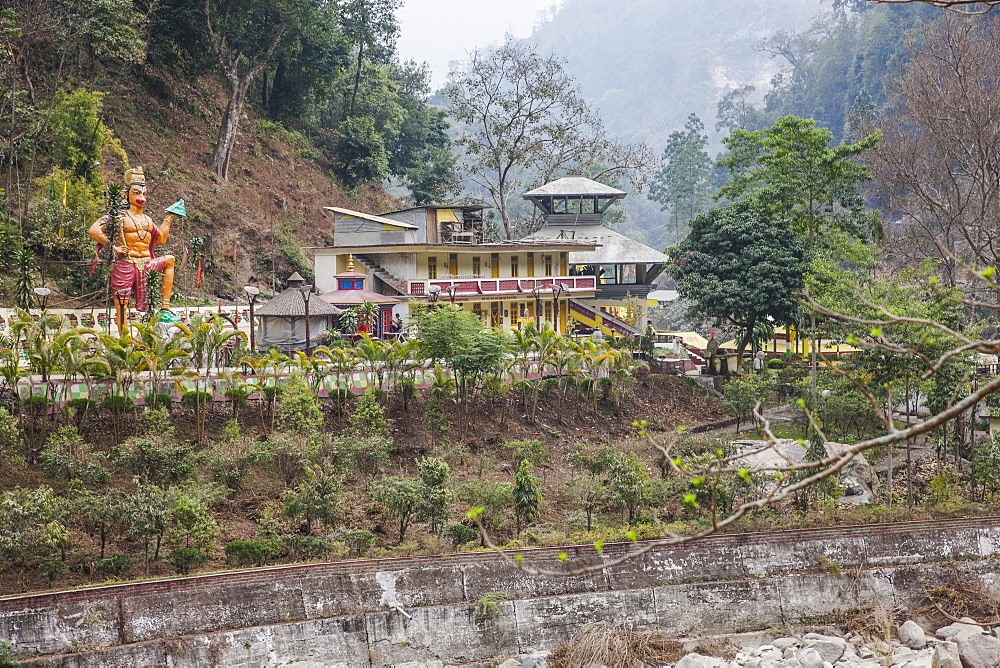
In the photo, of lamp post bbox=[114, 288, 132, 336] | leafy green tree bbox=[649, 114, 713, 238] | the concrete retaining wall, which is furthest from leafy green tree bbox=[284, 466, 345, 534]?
leafy green tree bbox=[649, 114, 713, 238]

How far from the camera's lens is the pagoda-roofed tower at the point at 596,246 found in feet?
126

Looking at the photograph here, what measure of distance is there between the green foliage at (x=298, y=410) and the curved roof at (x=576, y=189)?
2381cm

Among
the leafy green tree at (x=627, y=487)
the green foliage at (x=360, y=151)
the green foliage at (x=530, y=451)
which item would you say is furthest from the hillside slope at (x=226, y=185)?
the leafy green tree at (x=627, y=487)

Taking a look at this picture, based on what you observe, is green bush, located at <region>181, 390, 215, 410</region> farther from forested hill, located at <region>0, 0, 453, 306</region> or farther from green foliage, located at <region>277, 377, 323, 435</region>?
forested hill, located at <region>0, 0, 453, 306</region>

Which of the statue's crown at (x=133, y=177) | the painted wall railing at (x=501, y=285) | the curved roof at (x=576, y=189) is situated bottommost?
the painted wall railing at (x=501, y=285)

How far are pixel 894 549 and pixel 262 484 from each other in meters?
10.9

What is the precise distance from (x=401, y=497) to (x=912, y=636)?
26.5 feet

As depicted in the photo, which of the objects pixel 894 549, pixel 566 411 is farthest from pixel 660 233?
pixel 894 549

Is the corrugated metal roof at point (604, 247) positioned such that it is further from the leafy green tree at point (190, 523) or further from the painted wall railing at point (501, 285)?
the leafy green tree at point (190, 523)

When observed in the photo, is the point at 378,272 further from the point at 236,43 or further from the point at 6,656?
the point at 6,656

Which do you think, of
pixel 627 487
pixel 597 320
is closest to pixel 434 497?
pixel 627 487

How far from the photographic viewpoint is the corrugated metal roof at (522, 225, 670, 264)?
1507 inches

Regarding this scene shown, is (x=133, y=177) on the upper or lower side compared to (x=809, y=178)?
lower

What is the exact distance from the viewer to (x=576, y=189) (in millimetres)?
40750
